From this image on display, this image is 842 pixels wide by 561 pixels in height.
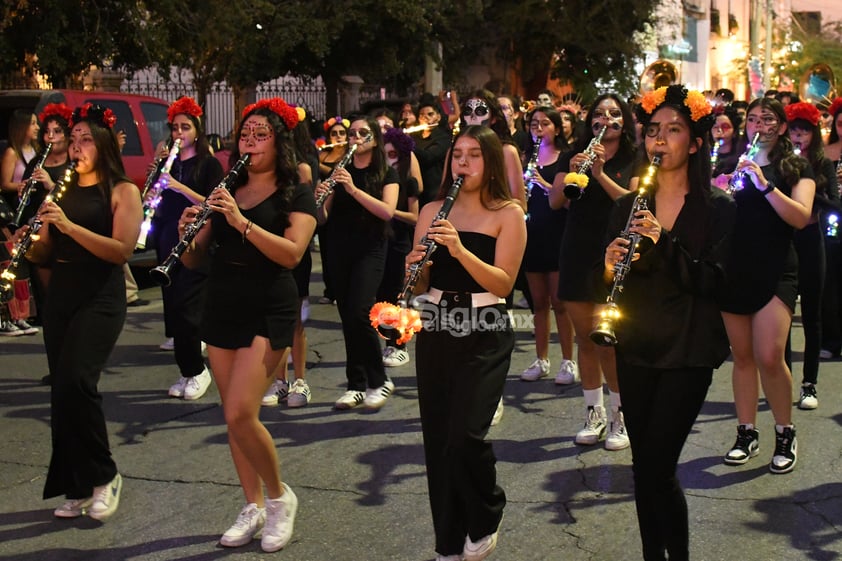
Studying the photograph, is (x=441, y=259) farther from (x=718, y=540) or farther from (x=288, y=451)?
(x=288, y=451)

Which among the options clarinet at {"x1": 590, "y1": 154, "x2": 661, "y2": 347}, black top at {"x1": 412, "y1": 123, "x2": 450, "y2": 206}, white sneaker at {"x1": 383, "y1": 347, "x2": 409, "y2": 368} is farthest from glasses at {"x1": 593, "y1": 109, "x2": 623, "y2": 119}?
black top at {"x1": 412, "y1": 123, "x2": 450, "y2": 206}

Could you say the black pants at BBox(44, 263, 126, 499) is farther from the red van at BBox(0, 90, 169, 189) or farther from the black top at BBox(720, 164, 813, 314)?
the red van at BBox(0, 90, 169, 189)

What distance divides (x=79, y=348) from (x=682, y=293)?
107 inches

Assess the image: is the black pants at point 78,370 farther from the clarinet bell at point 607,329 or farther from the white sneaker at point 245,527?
the clarinet bell at point 607,329

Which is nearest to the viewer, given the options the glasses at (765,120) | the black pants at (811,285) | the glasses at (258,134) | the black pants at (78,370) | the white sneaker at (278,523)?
the white sneaker at (278,523)

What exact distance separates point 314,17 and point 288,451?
16.7 m

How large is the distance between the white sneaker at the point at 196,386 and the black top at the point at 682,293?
13.6ft

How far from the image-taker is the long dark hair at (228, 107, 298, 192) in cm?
508

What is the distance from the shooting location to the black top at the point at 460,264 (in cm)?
459

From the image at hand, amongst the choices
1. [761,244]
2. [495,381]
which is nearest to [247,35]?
[761,244]

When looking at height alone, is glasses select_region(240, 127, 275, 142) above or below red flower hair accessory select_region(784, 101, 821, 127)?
below

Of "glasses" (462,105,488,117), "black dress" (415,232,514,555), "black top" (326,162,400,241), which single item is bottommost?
"black dress" (415,232,514,555)

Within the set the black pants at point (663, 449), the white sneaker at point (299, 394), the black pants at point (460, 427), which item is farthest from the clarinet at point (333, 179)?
the black pants at point (663, 449)

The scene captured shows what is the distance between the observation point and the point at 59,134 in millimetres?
6641
